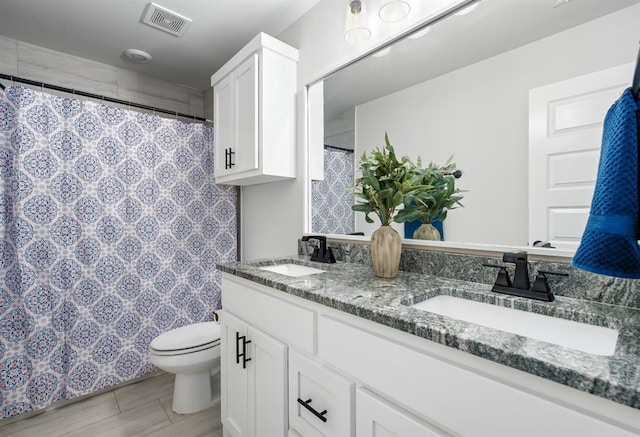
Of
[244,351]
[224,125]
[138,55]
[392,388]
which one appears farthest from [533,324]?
[138,55]

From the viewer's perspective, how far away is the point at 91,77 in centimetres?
251

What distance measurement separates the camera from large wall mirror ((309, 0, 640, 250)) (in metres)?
0.92

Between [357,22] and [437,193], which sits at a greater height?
[357,22]

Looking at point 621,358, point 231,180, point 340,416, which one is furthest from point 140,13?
point 621,358

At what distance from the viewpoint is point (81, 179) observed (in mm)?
1962

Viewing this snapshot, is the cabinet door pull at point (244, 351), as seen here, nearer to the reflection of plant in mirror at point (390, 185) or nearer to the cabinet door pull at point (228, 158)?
the reflection of plant in mirror at point (390, 185)

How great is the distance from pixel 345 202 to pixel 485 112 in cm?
77

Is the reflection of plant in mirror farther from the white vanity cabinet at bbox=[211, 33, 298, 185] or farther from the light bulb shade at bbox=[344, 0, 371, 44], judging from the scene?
the white vanity cabinet at bbox=[211, 33, 298, 185]

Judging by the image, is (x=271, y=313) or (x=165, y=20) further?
(x=165, y=20)

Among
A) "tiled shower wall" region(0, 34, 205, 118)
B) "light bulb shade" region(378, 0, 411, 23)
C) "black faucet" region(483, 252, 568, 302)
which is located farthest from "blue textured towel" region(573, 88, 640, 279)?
"tiled shower wall" region(0, 34, 205, 118)

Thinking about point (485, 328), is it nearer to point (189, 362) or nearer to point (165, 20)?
point (189, 362)

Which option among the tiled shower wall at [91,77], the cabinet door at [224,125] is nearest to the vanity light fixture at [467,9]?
the cabinet door at [224,125]

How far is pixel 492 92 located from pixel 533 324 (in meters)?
0.80

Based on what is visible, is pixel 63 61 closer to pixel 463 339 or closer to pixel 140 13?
pixel 140 13
